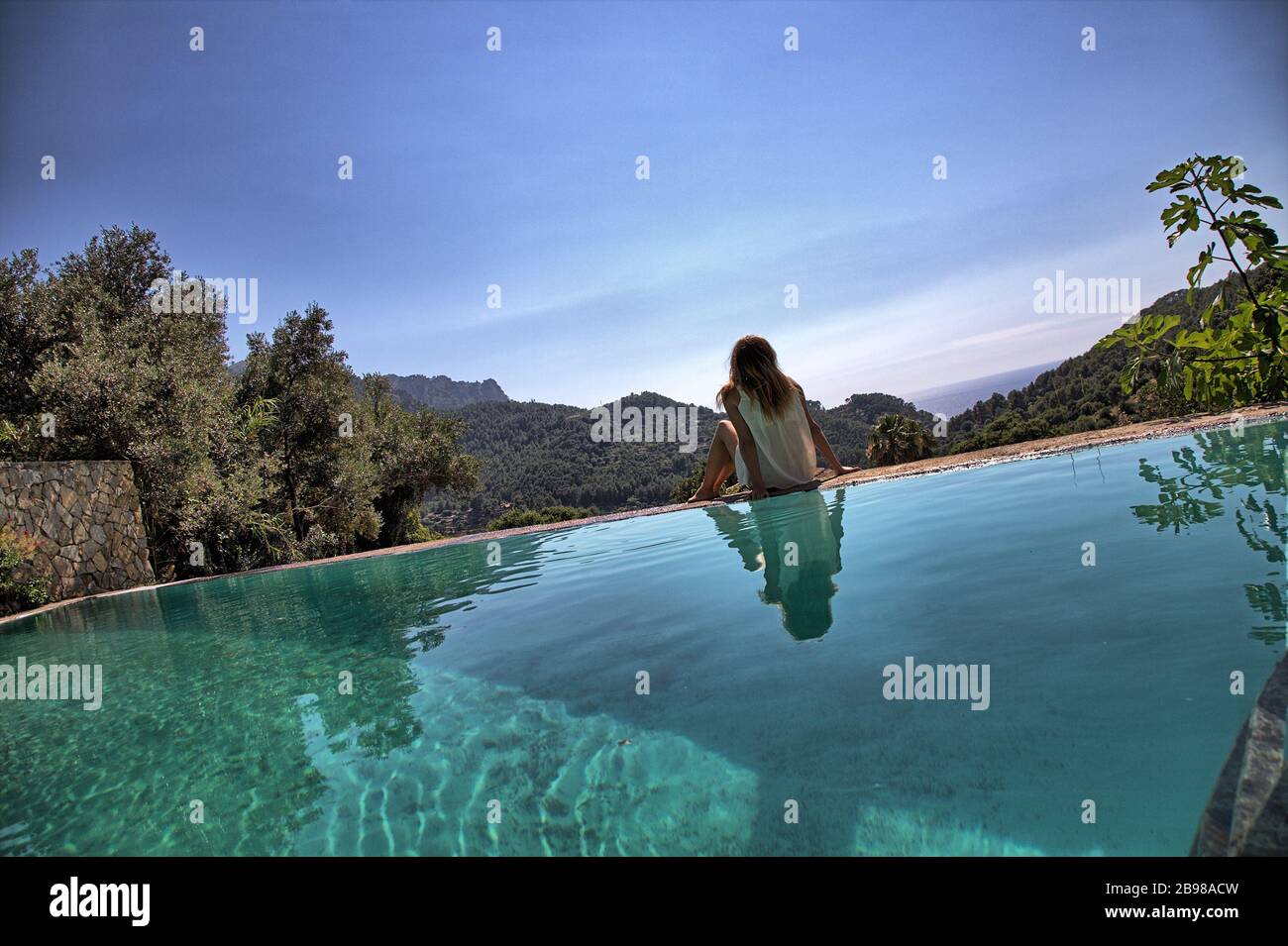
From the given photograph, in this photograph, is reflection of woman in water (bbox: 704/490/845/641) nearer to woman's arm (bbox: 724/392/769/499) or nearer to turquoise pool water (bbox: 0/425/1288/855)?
turquoise pool water (bbox: 0/425/1288/855)

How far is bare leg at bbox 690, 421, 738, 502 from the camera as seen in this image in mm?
7594

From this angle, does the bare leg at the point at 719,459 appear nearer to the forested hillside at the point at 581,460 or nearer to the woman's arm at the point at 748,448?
the woman's arm at the point at 748,448

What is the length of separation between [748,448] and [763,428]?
29 cm

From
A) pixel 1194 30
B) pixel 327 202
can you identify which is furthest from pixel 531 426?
pixel 1194 30

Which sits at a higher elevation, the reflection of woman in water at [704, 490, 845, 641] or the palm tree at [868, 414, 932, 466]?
the palm tree at [868, 414, 932, 466]

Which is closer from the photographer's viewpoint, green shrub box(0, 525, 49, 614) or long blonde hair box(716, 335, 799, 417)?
long blonde hair box(716, 335, 799, 417)

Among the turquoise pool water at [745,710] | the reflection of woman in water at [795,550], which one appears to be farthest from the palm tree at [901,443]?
the turquoise pool water at [745,710]

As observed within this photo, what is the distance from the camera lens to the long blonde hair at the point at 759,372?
6773 millimetres

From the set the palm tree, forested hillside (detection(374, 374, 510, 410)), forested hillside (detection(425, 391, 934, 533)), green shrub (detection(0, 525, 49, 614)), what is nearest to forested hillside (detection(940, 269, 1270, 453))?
the palm tree

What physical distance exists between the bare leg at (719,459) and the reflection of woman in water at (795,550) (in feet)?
1.23

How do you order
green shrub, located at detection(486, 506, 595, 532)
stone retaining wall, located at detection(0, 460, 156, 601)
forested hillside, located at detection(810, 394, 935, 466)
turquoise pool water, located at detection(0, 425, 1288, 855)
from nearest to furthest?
turquoise pool water, located at detection(0, 425, 1288, 855) → stone retaining wall, located at detection(0, 460, 156, 601) → green shrub, located at detection(486, 506, 595, 532) → forested hillside, located at detection(810, 394, 935, 466)

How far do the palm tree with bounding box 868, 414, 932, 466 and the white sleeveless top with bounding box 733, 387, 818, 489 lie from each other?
21771 millimetres

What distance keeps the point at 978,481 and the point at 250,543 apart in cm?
1490

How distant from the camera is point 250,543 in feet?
47.6
